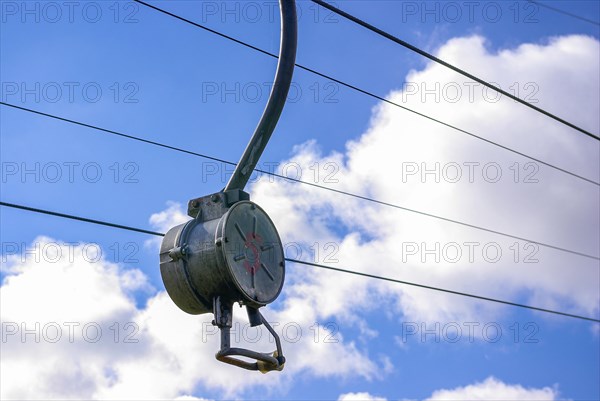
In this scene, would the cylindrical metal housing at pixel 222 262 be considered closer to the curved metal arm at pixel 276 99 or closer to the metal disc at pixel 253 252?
the metal disc at pixel 253 252

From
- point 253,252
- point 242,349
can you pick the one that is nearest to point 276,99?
point 253,252

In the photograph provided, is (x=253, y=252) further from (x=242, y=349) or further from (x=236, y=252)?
(x=242, y=349)

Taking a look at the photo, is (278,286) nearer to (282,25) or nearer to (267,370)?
(267,370)

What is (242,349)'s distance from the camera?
161 inches

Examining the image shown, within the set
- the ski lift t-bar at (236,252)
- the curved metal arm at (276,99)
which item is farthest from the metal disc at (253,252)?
the curved metal arm at (276,99)

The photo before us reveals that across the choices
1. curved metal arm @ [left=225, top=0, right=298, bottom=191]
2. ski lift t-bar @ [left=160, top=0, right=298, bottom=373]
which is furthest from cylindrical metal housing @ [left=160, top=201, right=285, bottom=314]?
curved metal arm @ [left=225, top=0, right=298, bottom=191]

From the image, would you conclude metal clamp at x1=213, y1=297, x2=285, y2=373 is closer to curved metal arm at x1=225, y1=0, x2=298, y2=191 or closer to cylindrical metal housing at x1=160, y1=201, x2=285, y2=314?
cylindrical metal housing at x1=160, y1=201, x2=285, y2=314

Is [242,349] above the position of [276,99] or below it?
below

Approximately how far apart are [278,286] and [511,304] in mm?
5599

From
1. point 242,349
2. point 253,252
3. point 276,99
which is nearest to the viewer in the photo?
point 242,349

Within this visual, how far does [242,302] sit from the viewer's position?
14.0 feet

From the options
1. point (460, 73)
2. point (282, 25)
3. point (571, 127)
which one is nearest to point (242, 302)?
point (282, 25)

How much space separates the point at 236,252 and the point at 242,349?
46 cm

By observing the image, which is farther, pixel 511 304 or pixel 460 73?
pixel 511 304
